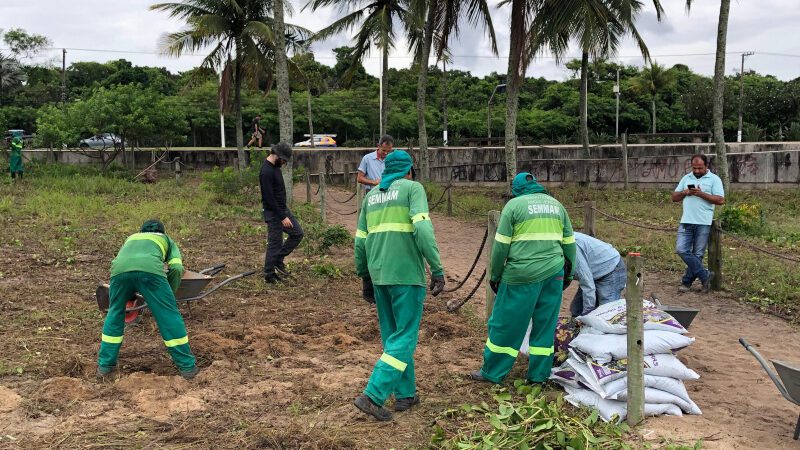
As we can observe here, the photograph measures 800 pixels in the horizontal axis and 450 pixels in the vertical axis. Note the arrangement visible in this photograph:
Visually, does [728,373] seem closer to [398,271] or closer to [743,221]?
Result: [398,271]

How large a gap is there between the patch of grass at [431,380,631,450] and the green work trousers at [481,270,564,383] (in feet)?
1.28

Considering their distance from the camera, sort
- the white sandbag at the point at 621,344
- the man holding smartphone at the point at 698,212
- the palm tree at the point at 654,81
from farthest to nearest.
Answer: the palm tree at the point at 654,81, the man holding smartphone at the point at 698,212, the white sandbag at the point at 621,344

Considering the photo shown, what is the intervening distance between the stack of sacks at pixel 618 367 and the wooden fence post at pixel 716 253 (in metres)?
3.79

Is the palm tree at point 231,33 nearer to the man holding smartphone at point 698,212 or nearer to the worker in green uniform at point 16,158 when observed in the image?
the worker in green uniform at point 16,158

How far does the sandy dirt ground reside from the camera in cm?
440

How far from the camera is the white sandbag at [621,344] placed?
16.1 ft

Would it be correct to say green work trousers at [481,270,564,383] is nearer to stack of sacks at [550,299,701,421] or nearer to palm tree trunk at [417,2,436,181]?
stack of sacks at [550,299,701,421]

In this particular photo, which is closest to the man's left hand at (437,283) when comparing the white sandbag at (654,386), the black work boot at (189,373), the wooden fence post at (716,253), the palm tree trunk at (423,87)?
the white sandbag at (654,386)

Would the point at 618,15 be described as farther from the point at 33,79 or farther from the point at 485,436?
the point at 33,79

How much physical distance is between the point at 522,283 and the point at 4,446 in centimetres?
337

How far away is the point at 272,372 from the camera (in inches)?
221

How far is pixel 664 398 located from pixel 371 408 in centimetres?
187

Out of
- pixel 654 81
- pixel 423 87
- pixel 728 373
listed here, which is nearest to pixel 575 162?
pixel 423 87

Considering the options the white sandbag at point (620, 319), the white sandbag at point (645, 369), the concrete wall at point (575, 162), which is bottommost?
the white sandbag at point (645, 369)
